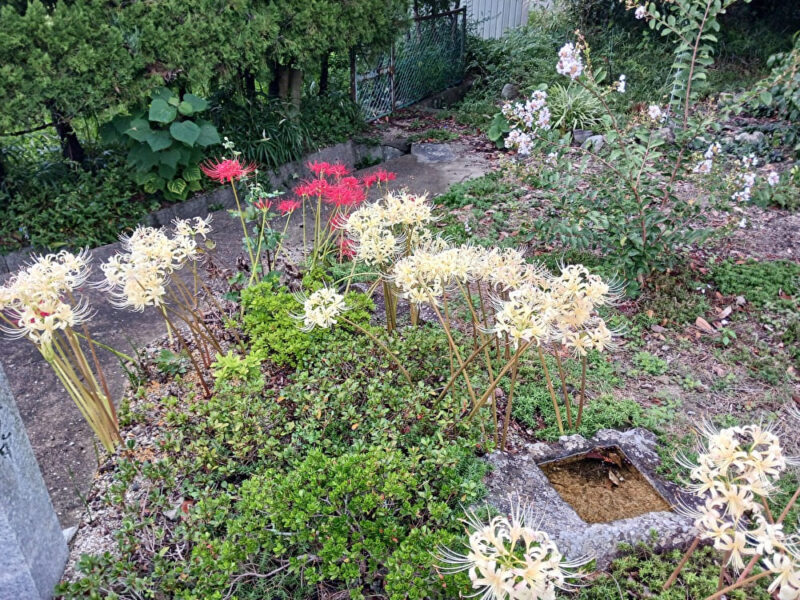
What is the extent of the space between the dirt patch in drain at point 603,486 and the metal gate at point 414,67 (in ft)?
20.2

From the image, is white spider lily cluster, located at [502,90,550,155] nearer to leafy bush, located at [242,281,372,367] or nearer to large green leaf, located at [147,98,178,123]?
leafy bush, located at [242,281,372,367]

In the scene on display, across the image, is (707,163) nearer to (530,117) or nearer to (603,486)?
(530,117)

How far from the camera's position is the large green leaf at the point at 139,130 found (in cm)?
479

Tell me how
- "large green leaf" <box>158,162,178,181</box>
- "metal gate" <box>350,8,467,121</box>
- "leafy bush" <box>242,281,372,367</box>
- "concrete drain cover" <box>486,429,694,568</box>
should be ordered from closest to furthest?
"concrete drain cover" <box>486,429,694,568</box> → "leafy bush" <box>242,281,372,367</box> → "large green leaf" <box>158,162,178,181</box> → "metal gate" <box>350,8,467,121</box>

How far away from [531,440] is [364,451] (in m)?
0.91

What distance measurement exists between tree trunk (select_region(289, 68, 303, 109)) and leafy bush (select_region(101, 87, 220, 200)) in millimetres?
1671

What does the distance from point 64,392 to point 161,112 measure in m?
2.53

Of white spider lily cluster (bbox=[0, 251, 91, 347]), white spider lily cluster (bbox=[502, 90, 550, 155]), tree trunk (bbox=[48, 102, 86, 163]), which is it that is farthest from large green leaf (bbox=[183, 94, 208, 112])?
white spider lily cluster (bbox=[0, 251, 91, 347])

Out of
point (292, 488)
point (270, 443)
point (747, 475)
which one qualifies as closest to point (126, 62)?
point (270, 443)

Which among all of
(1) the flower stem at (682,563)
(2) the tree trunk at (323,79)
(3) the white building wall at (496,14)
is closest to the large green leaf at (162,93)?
(2) the tree trunk at (323,79)

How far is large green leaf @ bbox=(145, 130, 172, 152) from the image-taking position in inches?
189

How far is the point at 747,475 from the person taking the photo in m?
1.40

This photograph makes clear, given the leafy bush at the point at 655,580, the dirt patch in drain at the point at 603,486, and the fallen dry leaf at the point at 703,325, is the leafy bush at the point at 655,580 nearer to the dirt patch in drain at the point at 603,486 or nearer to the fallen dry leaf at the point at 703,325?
the dirt patch in drain at the point at 603,486

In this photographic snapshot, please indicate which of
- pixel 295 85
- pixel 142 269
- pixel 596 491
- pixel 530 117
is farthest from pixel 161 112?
pixel 596 491
